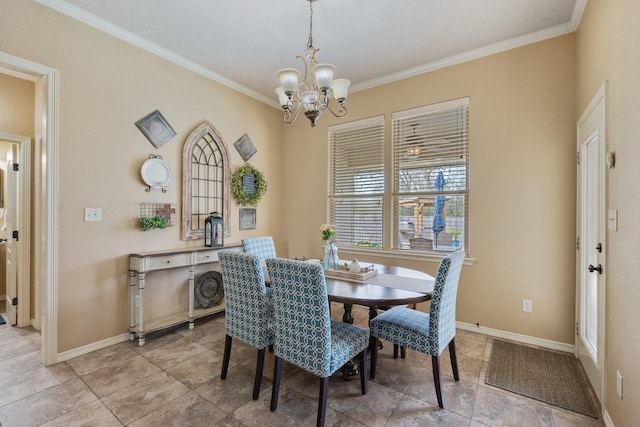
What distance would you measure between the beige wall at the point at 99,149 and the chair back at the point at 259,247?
834mm

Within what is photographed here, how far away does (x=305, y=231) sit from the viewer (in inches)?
171

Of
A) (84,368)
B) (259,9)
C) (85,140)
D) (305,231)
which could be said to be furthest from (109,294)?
(259,9)

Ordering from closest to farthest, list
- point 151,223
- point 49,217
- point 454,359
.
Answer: point 454,359, point 49,217, point 151,223

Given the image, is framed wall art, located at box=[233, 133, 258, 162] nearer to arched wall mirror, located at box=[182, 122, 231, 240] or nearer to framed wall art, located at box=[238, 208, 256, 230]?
arched wall mirror, located at box=[182, 122, 231, 240]

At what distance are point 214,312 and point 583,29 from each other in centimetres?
442

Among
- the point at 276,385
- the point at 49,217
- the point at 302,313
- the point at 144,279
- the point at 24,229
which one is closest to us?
the point at 302,313

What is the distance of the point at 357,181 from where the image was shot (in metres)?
3.91

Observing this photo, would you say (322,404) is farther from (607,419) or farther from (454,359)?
(607,419)

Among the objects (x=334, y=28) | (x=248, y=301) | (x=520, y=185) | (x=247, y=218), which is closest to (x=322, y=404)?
(x=248, y=301)

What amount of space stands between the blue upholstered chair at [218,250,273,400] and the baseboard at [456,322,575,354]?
7.21 feet

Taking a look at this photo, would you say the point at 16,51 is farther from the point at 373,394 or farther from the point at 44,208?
the point at 373,394

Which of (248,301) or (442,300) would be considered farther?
(248,301)

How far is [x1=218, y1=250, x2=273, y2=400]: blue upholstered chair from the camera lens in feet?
6.21

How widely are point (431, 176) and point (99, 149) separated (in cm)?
334
